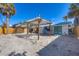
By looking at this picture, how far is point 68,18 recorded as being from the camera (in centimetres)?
474

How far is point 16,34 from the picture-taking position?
15.7 feet

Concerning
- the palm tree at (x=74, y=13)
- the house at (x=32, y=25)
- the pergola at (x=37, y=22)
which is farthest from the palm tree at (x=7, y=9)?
the palm tree at (x=74, y=13)

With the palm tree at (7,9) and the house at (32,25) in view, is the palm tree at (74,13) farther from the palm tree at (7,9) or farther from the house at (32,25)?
the palm tree at (7,9)

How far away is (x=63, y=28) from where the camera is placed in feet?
15.7

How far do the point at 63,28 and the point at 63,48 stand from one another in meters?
0.28

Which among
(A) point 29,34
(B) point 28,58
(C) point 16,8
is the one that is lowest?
(B) point 28,58

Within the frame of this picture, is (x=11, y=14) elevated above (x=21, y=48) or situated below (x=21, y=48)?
above

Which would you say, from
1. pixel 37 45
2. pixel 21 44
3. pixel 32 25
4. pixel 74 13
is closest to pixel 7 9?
pixel 32 25

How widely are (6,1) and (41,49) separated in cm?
82

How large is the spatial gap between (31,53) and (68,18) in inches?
27.6

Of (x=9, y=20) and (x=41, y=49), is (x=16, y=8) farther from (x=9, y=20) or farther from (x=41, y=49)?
(x=41, y=49)

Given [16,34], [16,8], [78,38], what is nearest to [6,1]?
[16,8]

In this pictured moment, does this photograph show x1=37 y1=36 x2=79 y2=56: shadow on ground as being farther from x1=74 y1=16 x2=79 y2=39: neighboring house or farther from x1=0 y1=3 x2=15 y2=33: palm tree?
x1=0 y1=3 x2=15 y2=33: palm tree

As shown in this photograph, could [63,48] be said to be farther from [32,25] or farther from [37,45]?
[32,25]
